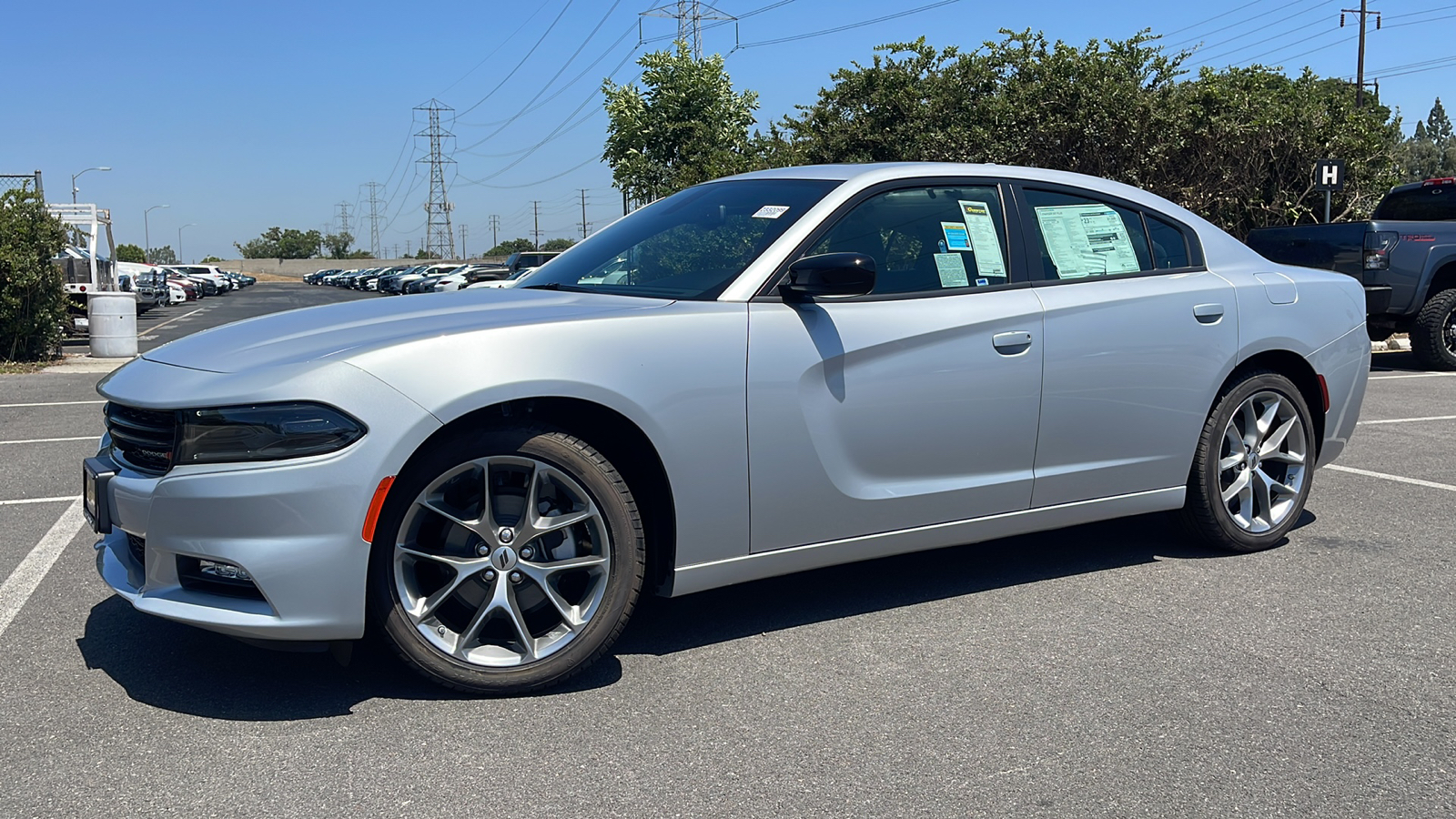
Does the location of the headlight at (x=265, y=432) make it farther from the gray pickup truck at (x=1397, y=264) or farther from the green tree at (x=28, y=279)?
the green tree at (x=28, y=279)

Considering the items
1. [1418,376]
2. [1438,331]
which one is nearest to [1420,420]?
[1418,376]

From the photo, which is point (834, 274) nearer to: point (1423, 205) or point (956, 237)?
point (956, 237)

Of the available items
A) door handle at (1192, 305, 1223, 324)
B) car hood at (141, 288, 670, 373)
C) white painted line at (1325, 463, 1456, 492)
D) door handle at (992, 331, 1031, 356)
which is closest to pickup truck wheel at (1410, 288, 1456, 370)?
white painted line at (1325, 463, 1456, 492)

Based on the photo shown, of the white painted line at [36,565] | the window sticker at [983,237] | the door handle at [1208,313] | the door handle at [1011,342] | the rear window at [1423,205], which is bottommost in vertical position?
the white painted line at [36,565]

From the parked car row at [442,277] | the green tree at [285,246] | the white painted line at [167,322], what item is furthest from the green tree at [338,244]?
the white painted line at [167,322]

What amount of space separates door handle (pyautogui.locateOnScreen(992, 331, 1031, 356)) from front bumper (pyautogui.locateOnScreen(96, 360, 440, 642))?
6.56 feet

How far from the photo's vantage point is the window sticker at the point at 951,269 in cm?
429

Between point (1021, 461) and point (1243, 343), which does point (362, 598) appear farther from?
point (1243, 343)

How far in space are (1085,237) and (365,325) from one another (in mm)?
2737

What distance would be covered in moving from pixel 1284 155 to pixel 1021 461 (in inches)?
657

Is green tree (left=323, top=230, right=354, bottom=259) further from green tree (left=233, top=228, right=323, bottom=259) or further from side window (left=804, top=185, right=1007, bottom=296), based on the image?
side window (left=804, top=185, right=1007, bottom=296)

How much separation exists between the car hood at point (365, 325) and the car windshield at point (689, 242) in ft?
0.66

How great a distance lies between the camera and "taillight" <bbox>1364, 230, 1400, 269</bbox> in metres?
11.9

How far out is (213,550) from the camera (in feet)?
10.5
